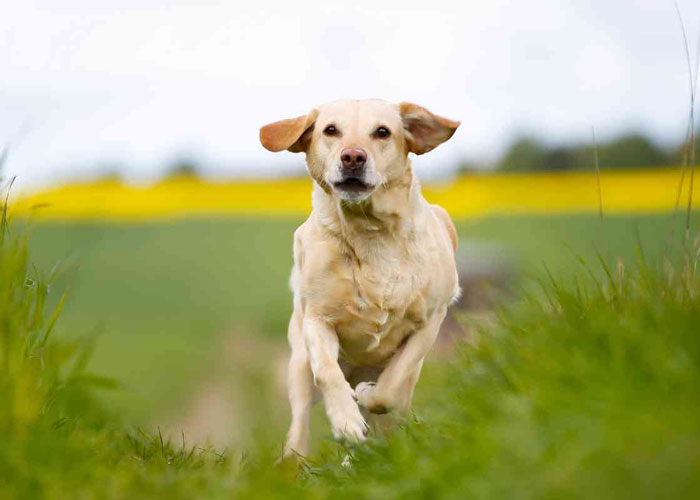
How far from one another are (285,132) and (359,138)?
480 millimetres

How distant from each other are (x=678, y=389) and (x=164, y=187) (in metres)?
28.7

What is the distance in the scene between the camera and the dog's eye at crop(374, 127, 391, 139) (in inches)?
216

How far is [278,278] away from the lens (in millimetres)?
22797

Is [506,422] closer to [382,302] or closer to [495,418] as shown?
[495,418]

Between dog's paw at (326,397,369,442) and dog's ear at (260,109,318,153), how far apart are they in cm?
148

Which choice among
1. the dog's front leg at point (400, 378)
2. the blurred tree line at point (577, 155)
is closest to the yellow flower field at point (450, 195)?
the blurred tree line at point (577, 155)

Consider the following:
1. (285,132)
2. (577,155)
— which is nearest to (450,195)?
(577,155)

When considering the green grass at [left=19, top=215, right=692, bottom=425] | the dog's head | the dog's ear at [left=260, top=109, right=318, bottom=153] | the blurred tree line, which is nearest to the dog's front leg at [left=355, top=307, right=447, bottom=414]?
the dog's head

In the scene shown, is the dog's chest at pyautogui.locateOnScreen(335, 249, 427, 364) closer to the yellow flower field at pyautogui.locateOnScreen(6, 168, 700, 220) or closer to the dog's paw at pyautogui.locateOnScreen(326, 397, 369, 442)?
the dog's paw at pyautogui.locateOnScreen(326, 397, 369, 442)

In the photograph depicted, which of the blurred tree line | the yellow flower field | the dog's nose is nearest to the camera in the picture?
the dog's nose

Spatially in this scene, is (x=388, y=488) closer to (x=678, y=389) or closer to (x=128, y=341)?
(x=678, y=389)

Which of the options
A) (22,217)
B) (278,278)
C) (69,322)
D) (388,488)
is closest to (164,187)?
(278,278)

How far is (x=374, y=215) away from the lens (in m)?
5.56

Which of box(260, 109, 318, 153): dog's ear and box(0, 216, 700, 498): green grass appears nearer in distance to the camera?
box(0, 216, 700, 498): green grass
